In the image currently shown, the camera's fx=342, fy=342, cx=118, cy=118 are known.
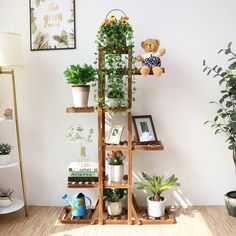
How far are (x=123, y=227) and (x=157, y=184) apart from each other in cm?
46

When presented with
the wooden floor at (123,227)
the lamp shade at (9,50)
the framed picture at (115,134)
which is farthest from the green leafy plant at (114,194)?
the lamp shade at (9,50)

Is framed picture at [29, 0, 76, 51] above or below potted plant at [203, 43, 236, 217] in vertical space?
above

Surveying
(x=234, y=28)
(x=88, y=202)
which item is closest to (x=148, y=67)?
(x=234, y=28)

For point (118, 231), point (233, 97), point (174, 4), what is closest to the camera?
point (118, 231)

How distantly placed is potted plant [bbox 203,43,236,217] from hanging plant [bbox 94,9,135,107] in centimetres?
73

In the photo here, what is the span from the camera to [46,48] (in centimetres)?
305

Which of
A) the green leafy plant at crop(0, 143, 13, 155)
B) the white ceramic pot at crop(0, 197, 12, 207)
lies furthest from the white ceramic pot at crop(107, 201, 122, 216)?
the green leafy plant at crop(0, 143, 13, 155)

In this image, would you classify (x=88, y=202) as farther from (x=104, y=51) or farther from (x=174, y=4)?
(x=174, y=4)

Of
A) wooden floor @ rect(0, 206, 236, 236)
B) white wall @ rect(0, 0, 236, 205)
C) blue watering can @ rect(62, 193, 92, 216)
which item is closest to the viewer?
wooden floor @ rect(0, 206, 236, 236)

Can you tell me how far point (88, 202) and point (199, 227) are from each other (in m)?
1.03

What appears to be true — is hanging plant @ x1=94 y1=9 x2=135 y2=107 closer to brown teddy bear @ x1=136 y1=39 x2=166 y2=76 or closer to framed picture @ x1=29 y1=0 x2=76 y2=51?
brown teddy bear @ x1=136 y1=39 x2=166 y2=76

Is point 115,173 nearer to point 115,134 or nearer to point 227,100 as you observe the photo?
point 115,134

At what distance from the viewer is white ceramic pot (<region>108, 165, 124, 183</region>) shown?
2.74 metres

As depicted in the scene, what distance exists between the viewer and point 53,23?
3.04 metres
